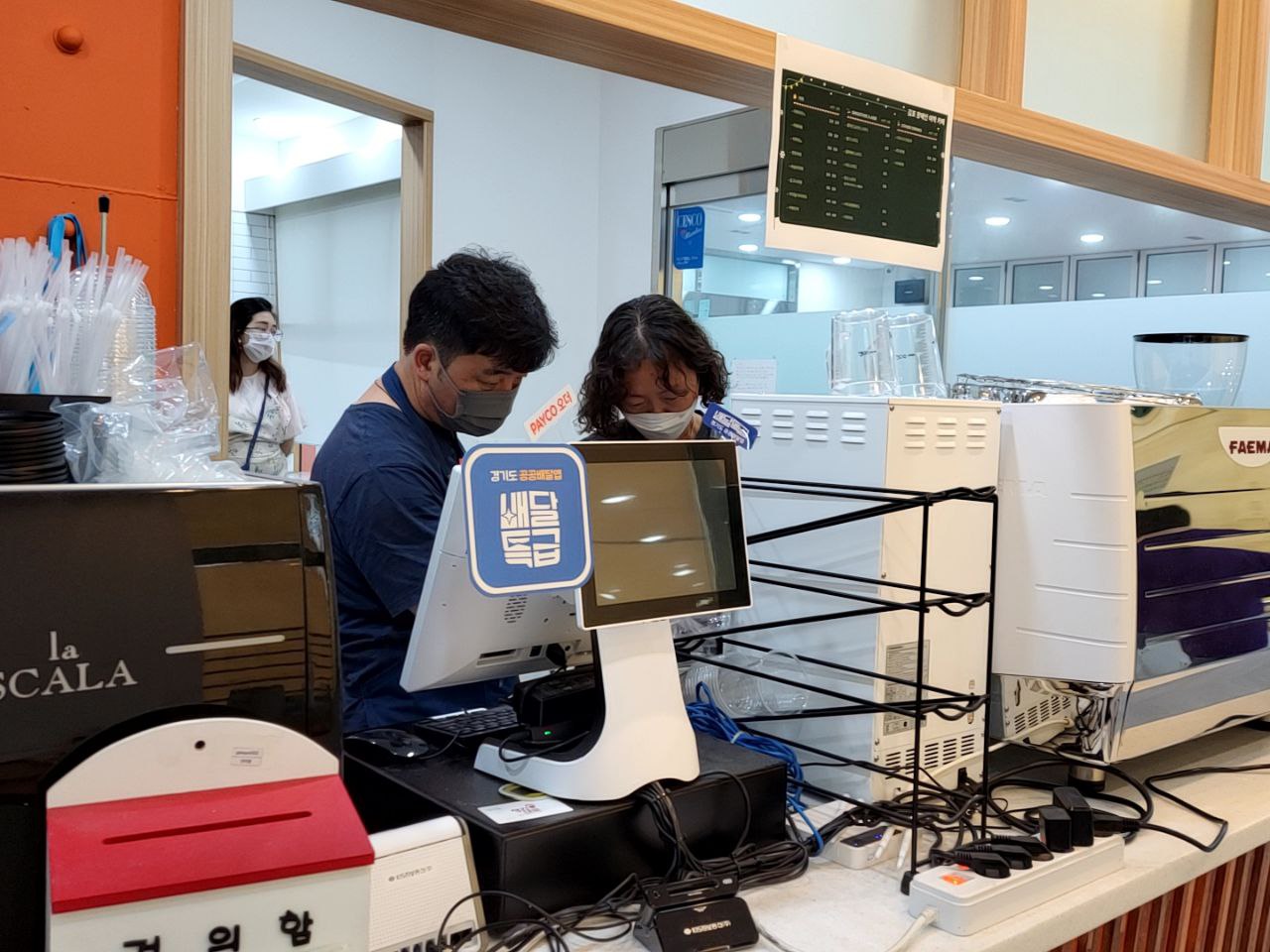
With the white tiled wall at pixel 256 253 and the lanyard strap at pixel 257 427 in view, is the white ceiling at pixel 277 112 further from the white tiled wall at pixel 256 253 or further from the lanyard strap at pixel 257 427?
the lanyard strap at pixel 257 427

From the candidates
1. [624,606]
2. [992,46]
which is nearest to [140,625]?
[624,606]

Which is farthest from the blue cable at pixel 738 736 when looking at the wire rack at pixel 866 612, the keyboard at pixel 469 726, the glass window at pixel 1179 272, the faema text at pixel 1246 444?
the glass window at pixel 1179 272

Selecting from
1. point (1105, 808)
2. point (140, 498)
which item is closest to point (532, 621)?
point (140, 498)

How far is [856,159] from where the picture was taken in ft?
5.25

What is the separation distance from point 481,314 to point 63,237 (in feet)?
2.10

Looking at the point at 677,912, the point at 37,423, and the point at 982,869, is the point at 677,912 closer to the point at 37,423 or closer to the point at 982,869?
the point at 982,869

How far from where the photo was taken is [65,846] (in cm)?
64

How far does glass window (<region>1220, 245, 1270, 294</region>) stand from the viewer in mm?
4772

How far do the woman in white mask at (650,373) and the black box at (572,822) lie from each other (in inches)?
28.0

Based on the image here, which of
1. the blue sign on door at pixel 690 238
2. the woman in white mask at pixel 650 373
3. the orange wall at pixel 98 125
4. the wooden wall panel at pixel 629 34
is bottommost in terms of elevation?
the woman in white mask at pixel 650 373

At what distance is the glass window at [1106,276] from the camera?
7.30 meters

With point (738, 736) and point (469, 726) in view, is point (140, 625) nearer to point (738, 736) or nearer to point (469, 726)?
point (469, 726)

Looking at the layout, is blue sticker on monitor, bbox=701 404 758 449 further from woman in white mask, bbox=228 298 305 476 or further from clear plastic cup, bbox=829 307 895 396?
woman in white mask, bbox=228 298 305 476

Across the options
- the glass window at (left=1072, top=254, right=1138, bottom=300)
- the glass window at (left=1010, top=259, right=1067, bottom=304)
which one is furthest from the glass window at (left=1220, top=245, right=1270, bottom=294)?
the glass window at (left=1010, top=259, right=1067, bottom=304)
